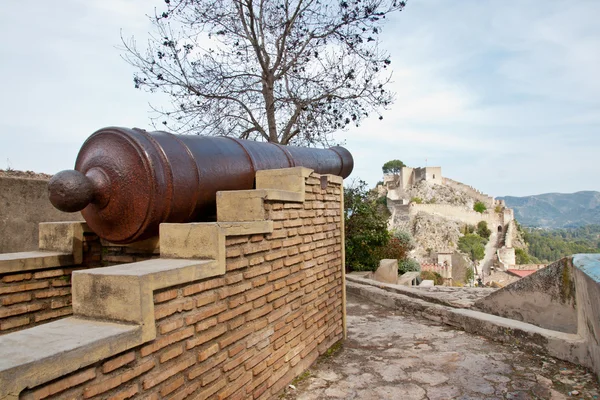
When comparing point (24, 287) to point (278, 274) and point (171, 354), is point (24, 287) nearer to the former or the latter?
point (171, 354)

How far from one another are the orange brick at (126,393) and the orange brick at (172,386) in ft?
0.62

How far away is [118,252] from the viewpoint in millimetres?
3158

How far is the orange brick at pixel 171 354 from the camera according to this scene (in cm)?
206

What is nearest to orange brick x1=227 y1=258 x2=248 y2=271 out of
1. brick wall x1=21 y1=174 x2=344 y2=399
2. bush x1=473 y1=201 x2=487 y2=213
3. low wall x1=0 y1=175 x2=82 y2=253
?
brick wall x1=21 y1=174 x2=344 y2=399

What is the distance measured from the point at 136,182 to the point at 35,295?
1213 mm

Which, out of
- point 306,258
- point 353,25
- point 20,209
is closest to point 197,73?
point 353,25

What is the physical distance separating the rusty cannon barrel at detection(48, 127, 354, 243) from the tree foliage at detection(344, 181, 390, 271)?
24.7ft

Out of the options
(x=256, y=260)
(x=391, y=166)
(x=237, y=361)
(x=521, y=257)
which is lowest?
(x=521, y=257)

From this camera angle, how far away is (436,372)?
3705mm

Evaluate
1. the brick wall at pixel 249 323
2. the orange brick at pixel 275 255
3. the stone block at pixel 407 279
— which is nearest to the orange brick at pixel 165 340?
the brick wall at pixel 249 323

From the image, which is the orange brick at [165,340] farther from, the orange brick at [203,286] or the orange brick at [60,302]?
the orange brick at [60,302]

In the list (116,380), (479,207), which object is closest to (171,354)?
(116,380)

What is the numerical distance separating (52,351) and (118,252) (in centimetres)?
171

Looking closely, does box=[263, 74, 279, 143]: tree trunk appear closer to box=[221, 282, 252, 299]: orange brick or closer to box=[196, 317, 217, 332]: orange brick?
box=[221, 282, 252, 299]: orange brick
